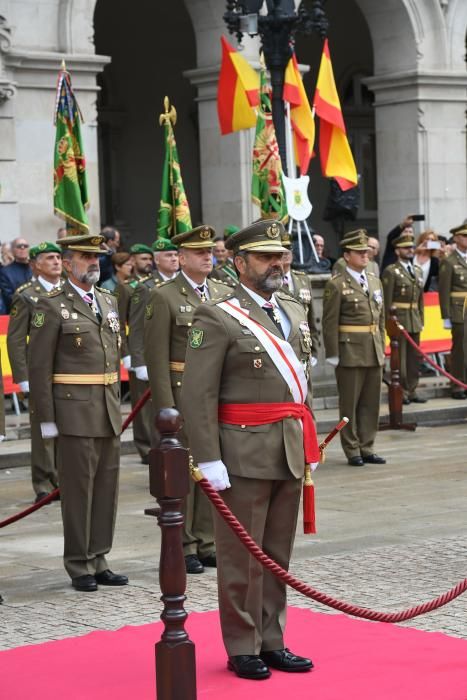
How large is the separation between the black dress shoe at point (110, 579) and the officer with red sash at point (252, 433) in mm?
2021

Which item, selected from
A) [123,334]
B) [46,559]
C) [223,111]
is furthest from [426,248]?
[46,559]

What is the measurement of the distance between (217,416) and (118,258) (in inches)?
370

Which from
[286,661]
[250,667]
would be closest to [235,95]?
[286,661]

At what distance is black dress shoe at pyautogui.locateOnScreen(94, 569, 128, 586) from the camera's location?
8.68 meters

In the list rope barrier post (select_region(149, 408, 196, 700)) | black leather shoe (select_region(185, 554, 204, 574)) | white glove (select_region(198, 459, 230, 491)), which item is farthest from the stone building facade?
rope barrier post (select_region(149, 408, 196, 700))

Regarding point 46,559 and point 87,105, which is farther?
point 87,105

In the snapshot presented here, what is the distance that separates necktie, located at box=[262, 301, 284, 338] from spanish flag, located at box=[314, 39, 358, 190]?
11090 mm

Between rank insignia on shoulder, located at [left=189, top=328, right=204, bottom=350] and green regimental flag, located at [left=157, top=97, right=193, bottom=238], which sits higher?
green regimental flag, located at [left=157, top=97, right=193, bottom=238]

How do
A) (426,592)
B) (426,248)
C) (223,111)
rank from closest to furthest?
(426,592), (223,111), (426,248)

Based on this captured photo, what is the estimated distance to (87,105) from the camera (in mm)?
18969

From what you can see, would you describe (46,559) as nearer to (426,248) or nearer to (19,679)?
(19,679)

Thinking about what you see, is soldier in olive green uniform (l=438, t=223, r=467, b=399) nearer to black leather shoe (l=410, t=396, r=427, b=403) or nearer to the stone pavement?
black leather shoe (l=410, t=396, r=427, b=403)

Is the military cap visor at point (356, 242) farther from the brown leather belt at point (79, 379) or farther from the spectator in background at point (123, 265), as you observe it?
the brown leather belt at point (79, 379)

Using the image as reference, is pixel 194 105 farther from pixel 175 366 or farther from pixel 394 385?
pixel 175 366
